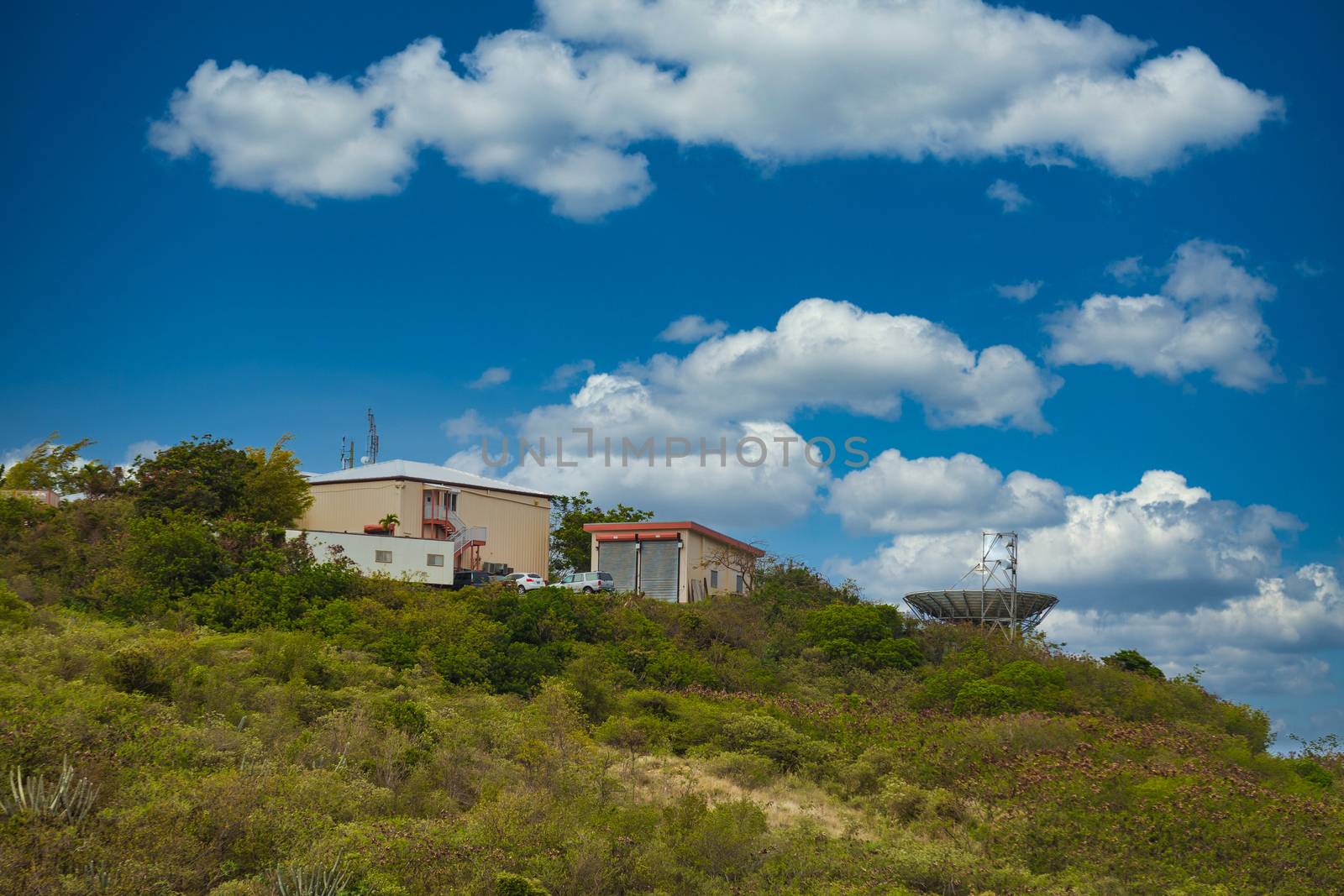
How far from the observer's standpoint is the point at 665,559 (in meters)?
48.8

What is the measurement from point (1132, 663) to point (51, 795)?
110 ft

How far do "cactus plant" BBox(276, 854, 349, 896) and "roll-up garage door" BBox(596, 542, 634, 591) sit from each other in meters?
35.5

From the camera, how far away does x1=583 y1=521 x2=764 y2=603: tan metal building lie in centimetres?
4831

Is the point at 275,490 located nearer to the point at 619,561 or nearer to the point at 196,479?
the point at 196,479

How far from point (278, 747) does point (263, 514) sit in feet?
80.5

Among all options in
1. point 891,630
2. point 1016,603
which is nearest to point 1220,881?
point 891,630

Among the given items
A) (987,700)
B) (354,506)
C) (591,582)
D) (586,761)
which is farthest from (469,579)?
(586,761)

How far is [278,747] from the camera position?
1869 cm

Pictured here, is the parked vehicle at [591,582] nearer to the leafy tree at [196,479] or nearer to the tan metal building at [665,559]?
the tan metal building at [665,559]

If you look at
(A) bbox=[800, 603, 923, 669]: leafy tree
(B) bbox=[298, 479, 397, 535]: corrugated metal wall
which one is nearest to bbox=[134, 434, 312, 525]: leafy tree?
(B) bbox=[298, 479, 397, 535]: corrugated metal wall

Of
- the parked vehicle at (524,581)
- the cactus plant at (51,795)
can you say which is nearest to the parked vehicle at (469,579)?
the parked vehicle at (524,581)

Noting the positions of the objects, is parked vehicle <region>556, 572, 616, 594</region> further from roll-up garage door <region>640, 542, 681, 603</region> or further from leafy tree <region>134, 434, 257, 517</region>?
leafy tree <region>134, 434, 257, 517</region>

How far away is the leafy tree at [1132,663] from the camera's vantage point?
37.1 metres

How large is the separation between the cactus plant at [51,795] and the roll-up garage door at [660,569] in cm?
3465
